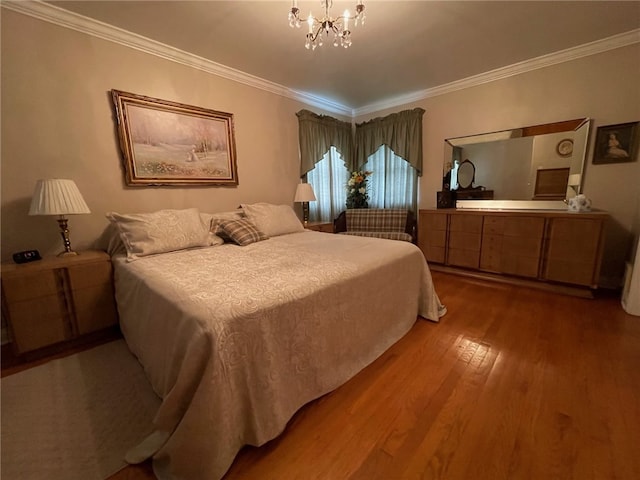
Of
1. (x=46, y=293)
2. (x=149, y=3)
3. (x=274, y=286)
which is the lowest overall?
(x=46, y=293)

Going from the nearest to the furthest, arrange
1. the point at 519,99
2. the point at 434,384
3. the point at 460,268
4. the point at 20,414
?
the point at 20,414
the point at 434,384
the point at 519,99
the point at 460,268

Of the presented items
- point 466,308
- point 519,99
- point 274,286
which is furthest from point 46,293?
point 519,99

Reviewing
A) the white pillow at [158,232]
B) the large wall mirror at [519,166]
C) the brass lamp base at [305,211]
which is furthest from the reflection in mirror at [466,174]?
the white pillow at [158,232]

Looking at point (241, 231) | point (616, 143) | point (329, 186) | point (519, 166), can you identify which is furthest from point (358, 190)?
point (616, 143)

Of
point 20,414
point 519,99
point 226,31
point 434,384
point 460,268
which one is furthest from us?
point 460,268

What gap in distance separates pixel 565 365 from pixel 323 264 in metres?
1.66

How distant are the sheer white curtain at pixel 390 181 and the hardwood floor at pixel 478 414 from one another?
238 cm

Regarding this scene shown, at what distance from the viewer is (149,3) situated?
185 centimetres

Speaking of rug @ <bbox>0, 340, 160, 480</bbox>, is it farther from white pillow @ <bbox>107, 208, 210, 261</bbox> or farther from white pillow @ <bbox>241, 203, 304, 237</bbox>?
white pillow @ <bbox>241, 203, 304, 237</bbox>

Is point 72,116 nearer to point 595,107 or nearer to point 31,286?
point 31,286

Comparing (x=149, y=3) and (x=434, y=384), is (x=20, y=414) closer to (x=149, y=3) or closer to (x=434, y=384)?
(x=434, y=384)

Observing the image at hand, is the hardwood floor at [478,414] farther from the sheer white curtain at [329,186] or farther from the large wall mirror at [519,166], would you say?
the sheer white curtain at [329,186]

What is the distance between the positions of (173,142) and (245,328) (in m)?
2.31

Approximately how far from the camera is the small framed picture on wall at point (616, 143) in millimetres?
2469
